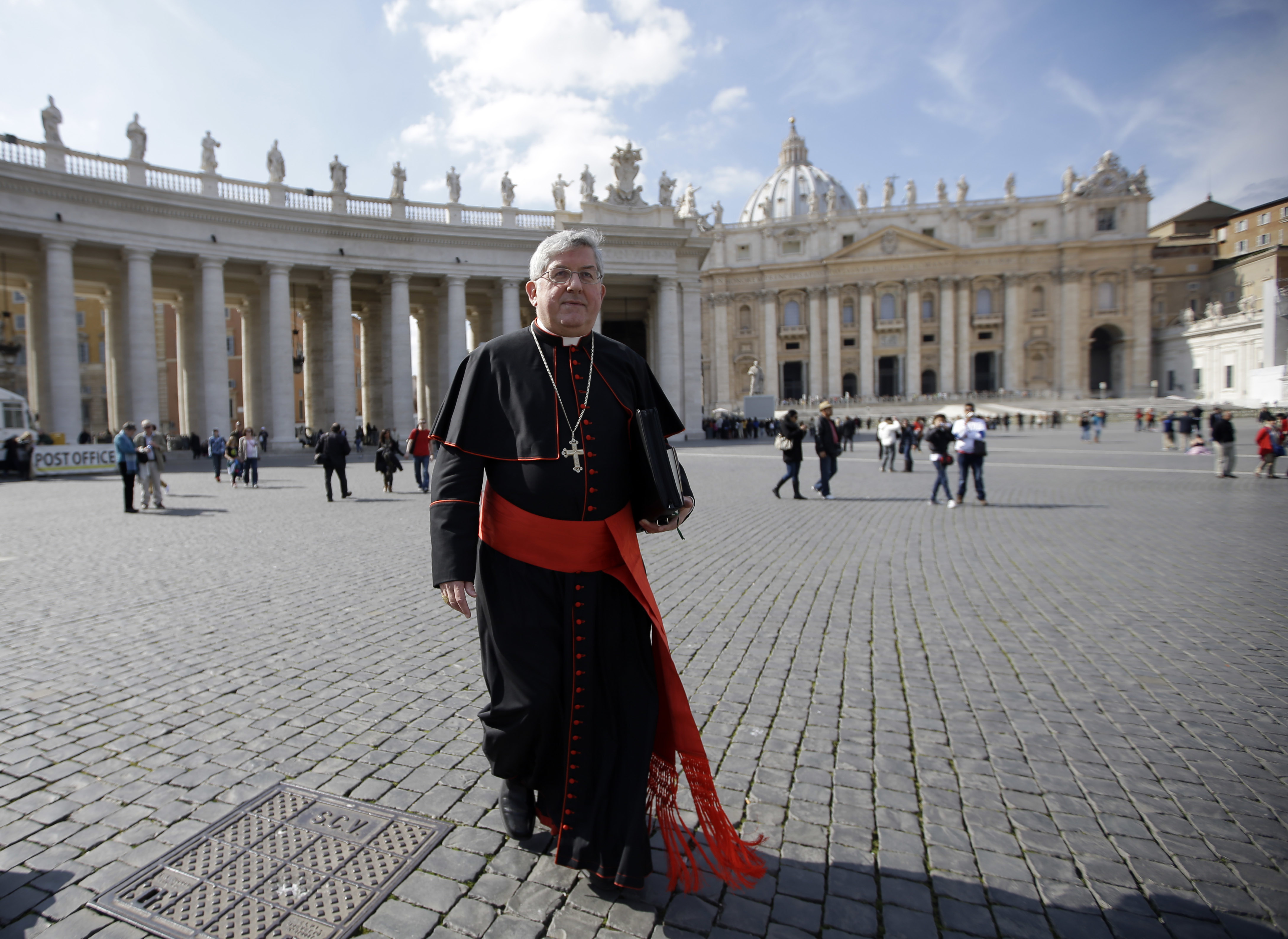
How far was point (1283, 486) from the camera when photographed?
43.1 feet

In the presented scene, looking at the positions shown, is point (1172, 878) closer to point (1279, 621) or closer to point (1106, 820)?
point (1106, 820)

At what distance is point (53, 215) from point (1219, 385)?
7069 centimetres

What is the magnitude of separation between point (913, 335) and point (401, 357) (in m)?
55.7

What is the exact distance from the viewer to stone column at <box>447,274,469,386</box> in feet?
111

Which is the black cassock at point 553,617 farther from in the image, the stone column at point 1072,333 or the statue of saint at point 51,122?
the stone column at point 1072,333

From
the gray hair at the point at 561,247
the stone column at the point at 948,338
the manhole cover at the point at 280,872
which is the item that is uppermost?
the stone column at the point at 948,338

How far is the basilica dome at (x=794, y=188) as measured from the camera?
100m

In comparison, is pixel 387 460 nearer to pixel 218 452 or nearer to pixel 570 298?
pixel 218 452

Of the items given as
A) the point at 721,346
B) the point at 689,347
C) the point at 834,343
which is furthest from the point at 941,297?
the point at 689,347

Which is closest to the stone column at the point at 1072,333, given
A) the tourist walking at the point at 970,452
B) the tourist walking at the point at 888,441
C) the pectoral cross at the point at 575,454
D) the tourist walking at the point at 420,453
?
the tourist walking at the point at 888,441

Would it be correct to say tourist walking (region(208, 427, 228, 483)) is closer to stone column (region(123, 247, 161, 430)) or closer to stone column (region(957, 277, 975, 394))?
stone column (region(123, 247, 161, 430))

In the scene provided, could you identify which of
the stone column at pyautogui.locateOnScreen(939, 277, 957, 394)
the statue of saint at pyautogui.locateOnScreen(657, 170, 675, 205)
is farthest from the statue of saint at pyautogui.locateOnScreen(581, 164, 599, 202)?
the stone column at pyautogui.locateOnScreen(939, 277, 957, 394)

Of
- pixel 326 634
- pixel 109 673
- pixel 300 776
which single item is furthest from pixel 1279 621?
pixel 109 673

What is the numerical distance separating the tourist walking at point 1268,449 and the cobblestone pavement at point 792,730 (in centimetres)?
892
